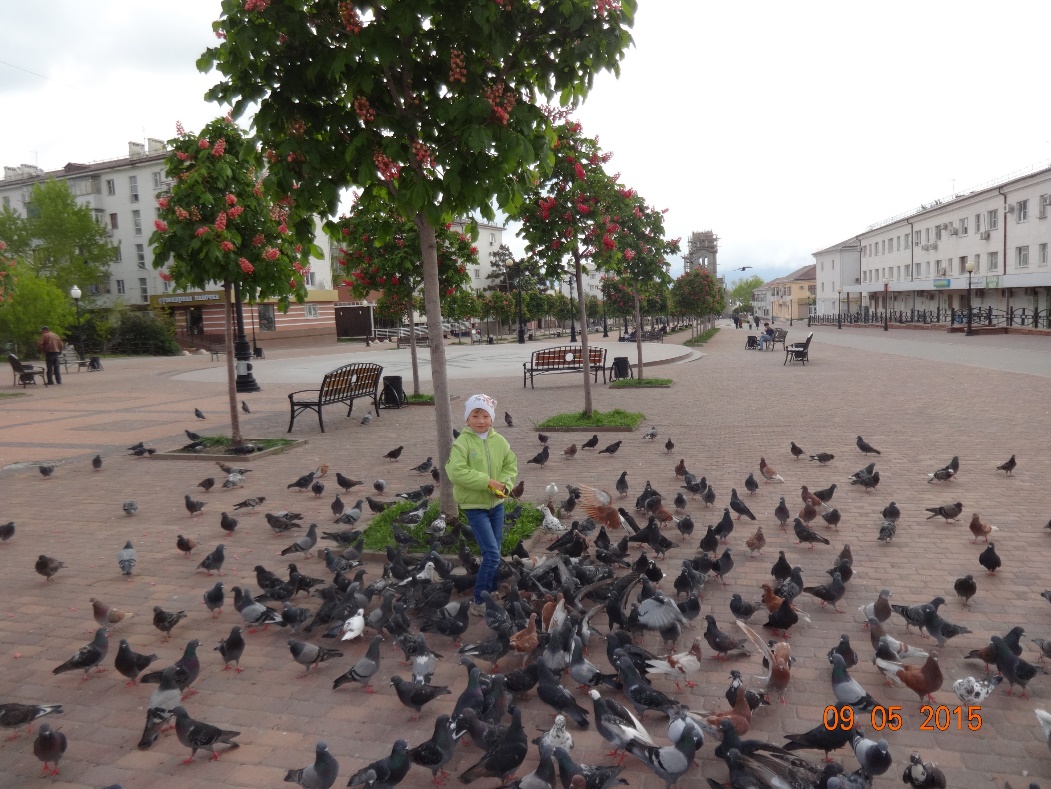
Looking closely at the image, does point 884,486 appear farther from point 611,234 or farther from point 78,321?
point 78,321

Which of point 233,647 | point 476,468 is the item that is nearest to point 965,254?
point 476,468

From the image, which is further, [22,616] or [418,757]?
[22,616]

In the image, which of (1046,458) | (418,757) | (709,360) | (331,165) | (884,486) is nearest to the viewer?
(418,757)

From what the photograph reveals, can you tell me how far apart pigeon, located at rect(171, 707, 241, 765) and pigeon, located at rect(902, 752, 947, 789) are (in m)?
3.25

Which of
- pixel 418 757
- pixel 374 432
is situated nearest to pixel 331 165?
pixel 418 757

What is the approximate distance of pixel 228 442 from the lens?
12.1 metres

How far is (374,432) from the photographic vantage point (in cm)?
1349

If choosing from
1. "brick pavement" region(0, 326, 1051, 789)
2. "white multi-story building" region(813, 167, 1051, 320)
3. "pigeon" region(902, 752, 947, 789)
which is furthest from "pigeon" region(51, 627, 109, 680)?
"white multi-story building" region(813, 167, 1051, 320)

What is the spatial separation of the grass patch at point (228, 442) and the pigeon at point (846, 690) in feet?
32.7

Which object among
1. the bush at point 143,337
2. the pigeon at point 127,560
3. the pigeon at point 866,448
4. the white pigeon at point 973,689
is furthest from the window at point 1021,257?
the bush at point 143,337

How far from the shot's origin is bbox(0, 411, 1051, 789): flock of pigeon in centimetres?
335

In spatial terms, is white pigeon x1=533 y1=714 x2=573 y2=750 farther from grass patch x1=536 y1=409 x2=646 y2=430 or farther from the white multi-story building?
the white multi-story building

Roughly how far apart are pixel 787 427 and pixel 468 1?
31.6ft

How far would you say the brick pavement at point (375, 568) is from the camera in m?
3.65
